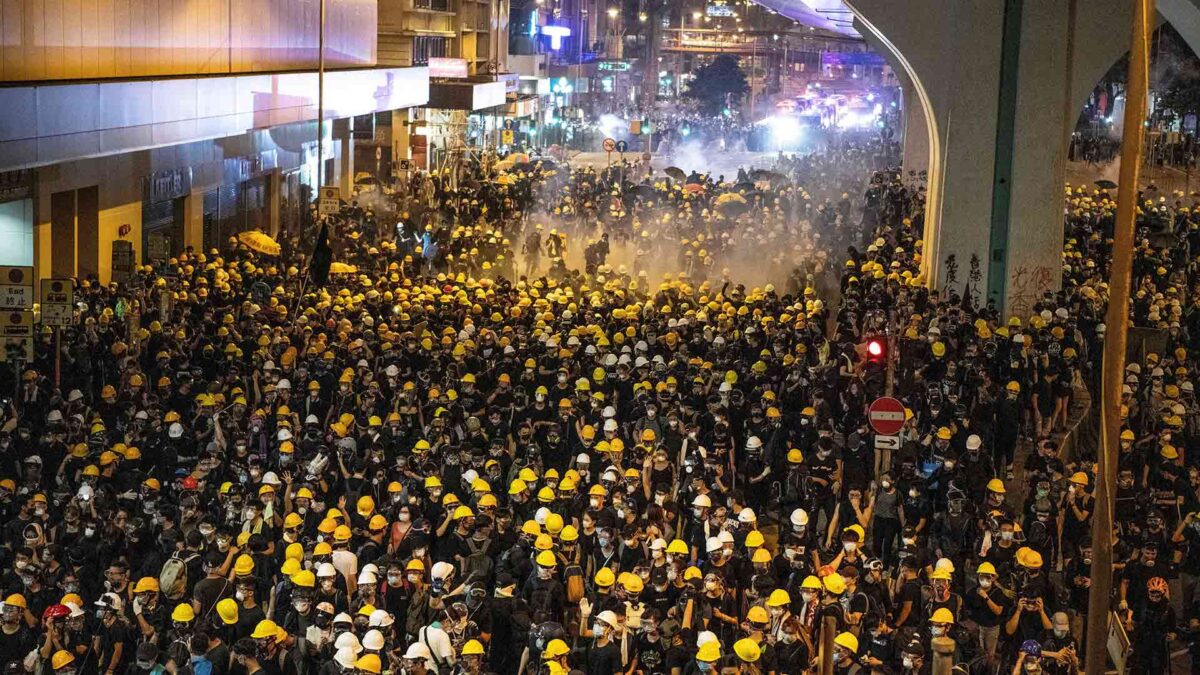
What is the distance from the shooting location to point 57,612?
1280 cm

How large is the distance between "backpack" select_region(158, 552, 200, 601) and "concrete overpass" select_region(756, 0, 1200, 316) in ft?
63.7

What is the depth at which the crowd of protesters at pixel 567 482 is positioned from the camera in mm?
12906

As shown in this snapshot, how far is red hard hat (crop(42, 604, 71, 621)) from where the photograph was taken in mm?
12789

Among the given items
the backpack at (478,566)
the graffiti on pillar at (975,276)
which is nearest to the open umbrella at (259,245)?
the graffiti on pillar at (975,276)

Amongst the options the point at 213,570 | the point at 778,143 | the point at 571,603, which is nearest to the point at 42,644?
the point at 213,570

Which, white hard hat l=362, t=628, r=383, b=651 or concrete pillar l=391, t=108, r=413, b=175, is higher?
concrete pillar l=391, t=108, r=413, b=175

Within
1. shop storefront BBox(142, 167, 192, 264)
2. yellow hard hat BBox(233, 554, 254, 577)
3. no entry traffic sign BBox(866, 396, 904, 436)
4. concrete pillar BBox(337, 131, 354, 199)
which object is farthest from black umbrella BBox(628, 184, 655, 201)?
yellow hard hat BBox(233, 554, 254, 577)

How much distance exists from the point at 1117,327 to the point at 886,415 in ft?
22.5

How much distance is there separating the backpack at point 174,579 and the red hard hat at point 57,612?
1053 millimetres

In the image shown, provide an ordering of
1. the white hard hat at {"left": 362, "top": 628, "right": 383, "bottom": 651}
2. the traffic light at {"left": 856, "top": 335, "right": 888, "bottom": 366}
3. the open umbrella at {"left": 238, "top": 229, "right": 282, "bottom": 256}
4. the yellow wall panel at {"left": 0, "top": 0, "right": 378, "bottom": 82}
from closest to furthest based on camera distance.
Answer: the white hard hat at {"left": 362, "top": 628, "right": 383, "bottom": 651} → the traffic light at {"left": 856, "top": 335, "right": 888, "bottom": 366} → the yellow wall panel at {"left": 0, "top": 0, "right": 378, "bottom": 82} → the open umbrella at {"left": 238, "top": 229, "right": 282, "bottom": 256}

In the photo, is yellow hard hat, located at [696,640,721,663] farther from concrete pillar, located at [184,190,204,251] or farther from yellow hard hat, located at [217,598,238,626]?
concrete pillar, located at [184,190,204,251]

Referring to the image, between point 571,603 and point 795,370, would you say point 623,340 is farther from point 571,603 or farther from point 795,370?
point 571,603

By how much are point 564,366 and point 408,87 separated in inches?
1327

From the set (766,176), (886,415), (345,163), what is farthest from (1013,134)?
(345,163)
